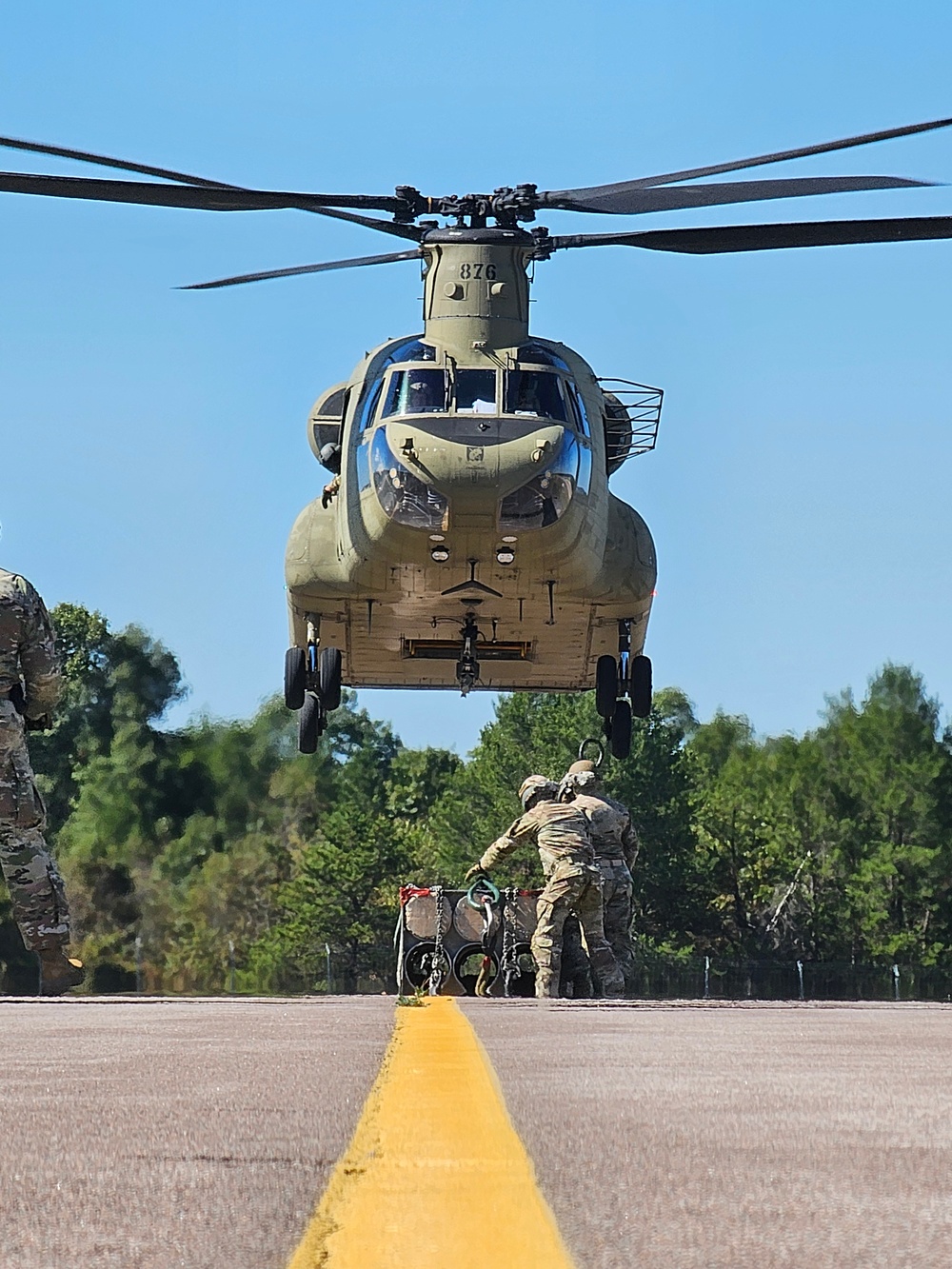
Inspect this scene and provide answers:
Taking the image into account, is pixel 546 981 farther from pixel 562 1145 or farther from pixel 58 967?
pixel 562 1145

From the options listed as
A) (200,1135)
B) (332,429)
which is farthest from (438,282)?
(200,1135)

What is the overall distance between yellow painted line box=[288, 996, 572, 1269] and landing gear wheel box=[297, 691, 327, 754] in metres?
17.4

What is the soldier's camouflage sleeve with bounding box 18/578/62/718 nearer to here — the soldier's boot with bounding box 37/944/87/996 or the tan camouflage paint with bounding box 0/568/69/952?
the tan camouflage paint with bounding box 0/568/69/952

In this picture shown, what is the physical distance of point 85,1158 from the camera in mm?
3664

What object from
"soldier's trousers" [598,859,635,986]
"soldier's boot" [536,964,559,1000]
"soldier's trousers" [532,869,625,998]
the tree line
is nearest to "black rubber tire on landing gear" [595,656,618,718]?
"soldier's trousers" [598,859,635,986]

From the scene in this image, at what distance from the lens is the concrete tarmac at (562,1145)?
9.20 feet

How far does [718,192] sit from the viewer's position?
62.4 feet

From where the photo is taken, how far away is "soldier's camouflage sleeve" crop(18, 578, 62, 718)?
14602mm

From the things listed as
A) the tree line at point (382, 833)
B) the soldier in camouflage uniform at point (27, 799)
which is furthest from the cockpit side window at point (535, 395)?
the tree line at point (382, 833)

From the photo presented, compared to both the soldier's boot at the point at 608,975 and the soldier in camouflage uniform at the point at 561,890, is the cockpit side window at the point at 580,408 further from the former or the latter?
the soldier's boot at the point at 608,975

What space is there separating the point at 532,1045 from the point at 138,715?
65.3 metres

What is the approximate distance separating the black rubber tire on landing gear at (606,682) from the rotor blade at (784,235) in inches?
179

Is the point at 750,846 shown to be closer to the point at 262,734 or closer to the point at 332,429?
the point at 262,734

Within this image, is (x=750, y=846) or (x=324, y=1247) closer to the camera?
(x=324, y=1247)
